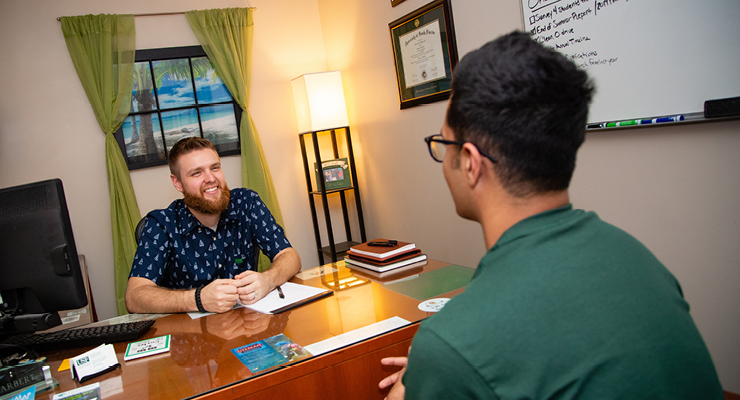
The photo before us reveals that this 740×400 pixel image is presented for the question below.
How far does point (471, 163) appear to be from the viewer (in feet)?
2.58

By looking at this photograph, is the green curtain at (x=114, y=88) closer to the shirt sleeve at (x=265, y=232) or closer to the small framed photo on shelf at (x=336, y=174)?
the small framed photo on shelf at (x=336, y=174)

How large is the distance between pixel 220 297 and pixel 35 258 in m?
0.53

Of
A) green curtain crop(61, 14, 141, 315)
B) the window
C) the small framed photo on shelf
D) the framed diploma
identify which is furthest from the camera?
the small framed photo on shelf

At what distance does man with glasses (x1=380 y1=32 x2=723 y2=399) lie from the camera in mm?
620

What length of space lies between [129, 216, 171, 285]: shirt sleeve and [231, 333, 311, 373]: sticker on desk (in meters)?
0.86

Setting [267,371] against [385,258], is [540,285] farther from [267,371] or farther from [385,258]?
Result: [385,258]

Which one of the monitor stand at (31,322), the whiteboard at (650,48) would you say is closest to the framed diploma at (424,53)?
the whiteboard at (650,48)

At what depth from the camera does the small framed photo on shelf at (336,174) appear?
3.94m

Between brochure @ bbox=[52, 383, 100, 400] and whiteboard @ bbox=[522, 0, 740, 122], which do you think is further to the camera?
whiteboard @ bbox=[522, 0, 740, 122]

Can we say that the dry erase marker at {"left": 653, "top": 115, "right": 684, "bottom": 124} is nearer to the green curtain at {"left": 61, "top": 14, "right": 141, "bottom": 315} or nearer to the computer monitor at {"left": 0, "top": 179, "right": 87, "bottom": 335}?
the computer monitor at {"left": 0, "top": 179, "right": 87, "bottom": 335}

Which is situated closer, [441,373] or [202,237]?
[441,373]

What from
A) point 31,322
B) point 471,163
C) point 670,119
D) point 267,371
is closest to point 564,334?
point 471,163

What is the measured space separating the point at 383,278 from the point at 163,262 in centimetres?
93

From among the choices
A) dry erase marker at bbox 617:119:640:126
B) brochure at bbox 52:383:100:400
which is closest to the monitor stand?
brochure at bbox 52:383:100:400
